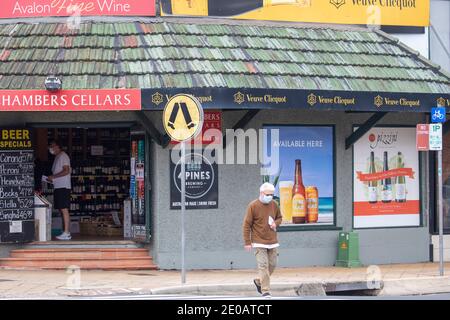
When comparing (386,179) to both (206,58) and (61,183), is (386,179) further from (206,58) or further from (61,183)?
(61,183)

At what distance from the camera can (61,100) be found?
1609cm

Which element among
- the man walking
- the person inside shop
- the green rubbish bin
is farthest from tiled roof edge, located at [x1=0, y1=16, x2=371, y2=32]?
the man walking

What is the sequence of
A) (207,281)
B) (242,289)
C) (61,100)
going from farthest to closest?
(61,100), (207,281), (242,289)

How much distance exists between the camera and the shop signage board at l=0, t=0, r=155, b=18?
17.9 meters

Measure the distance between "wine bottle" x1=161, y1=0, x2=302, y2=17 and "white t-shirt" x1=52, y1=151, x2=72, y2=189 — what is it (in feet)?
11.9

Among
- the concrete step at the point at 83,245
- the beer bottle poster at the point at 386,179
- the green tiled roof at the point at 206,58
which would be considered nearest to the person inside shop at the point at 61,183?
the concrete step at the point at 83,245

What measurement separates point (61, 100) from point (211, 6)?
3.95m

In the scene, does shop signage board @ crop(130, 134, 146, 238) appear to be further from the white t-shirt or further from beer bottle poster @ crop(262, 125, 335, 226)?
beer bottle poster @ crop(262, 125, 335, 226)

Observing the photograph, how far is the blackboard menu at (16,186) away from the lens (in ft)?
57.4

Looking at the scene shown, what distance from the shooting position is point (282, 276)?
16.5 m

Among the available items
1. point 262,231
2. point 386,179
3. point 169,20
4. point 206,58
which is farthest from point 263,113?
point 262,231

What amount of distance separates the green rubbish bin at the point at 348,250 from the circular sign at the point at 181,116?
4.78 metres
